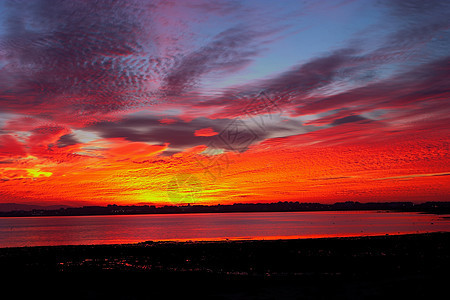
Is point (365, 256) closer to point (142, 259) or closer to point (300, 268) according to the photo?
point (300, 268)

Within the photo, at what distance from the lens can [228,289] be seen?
70.2 ft

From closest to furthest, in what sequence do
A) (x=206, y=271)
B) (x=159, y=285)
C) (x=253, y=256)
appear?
(x=159, y=285) < (x=206, y=271) < (x=253, y=256)

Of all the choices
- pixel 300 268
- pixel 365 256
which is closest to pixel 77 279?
pixel 300 268

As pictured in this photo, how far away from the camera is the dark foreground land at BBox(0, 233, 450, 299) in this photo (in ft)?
64.2

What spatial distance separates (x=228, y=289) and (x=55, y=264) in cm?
2148

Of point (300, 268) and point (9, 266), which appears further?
point (9, 266)

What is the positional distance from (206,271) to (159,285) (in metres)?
6.30

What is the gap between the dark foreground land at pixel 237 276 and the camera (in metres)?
19.6

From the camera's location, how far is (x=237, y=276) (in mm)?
25906

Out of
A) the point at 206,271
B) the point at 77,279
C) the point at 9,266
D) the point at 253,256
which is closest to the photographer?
the point at 77,279

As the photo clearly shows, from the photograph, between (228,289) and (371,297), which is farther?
(228,289)

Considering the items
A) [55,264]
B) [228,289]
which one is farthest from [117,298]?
[55,264]

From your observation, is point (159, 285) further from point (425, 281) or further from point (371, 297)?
point (425, 281)

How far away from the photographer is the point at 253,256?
123 feet
